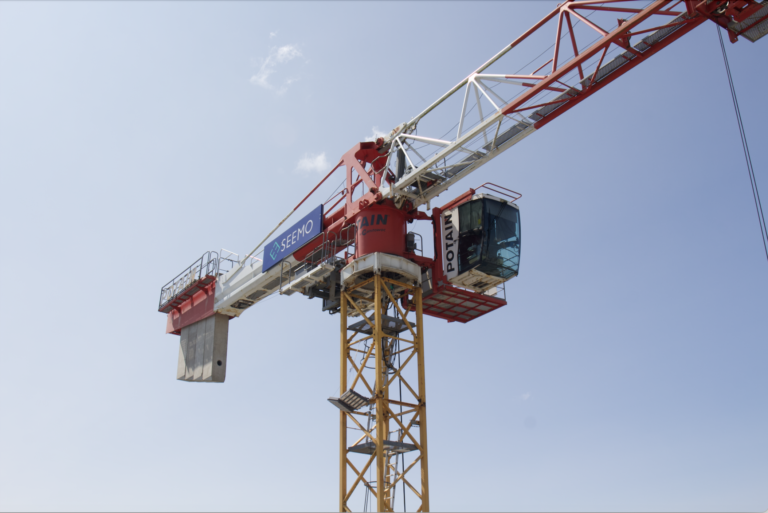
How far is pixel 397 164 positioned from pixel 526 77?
719 cm

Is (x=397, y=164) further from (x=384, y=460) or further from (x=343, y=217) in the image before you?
(x=384, y=460)

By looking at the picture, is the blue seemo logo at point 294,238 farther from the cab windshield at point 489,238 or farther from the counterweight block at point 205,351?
the cab windshield at point 489,238

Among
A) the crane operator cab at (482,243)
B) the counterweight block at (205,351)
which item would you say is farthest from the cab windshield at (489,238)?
the counterweight block at (205,351)

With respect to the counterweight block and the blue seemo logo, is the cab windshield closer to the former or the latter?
the blue seemo logo

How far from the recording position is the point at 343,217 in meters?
33.6

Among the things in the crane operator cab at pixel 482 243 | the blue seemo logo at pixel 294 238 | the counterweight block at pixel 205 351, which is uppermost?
the blue seemo logo at pixel 294 238

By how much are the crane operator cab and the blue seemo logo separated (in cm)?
612

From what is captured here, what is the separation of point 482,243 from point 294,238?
9393mm

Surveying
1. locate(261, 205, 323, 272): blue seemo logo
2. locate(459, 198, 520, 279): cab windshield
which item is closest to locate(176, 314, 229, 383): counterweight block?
locate(261, 205, 323, 272): blue seemo logo

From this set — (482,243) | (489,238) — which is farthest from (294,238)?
(489,238)

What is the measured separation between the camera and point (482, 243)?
101 ft

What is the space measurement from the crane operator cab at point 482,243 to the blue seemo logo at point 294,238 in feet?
20.1

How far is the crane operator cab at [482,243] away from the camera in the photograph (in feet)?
102

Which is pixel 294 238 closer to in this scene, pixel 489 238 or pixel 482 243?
pixel 482 243
